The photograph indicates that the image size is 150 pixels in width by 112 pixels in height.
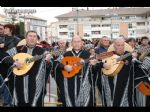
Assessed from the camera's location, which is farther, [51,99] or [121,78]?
[51,99]

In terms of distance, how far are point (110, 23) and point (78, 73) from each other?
95.2 metres

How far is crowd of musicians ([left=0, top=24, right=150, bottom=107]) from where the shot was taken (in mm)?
8367

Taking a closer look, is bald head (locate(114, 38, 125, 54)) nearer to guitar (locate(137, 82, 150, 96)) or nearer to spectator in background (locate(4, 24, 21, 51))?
guitar (locate(137, 82, 150, 96))

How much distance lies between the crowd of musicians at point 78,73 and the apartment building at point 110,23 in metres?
91.1

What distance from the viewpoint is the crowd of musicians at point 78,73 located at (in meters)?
8.37

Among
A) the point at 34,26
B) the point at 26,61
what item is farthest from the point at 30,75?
the point at 34,26

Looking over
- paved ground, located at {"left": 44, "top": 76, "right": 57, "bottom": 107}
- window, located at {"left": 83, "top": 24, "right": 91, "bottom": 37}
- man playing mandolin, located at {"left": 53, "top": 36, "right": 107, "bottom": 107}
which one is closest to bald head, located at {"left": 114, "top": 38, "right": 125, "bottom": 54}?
man playing mandolin, located at {"left": 53, "top": 36, "right": 107, "bottom": 107}

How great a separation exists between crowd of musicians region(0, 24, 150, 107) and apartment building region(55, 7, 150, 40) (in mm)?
91119

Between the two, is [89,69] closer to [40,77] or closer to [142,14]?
[40,77]

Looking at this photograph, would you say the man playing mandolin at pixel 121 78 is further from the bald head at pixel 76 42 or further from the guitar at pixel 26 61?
the guitar at pixel 26 61

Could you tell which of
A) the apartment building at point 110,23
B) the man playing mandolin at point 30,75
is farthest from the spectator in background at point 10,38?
the apartment building at point 110,23

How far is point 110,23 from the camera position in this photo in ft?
338

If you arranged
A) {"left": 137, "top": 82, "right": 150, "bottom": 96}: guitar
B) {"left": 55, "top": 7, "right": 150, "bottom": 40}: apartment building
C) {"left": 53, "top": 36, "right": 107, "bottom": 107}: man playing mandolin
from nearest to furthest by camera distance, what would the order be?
{"left": 53, "top": 36, "right": 107, "bottom": 107}: man playing mandolin → {"left": 137, "top": 82, "right": 150, "bottom": 96}: guitar → {"left": 55, "top": 7, "right": 150, "bottom": 40}: apartment building

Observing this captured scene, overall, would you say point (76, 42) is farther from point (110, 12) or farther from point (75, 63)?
point (110, 12)
